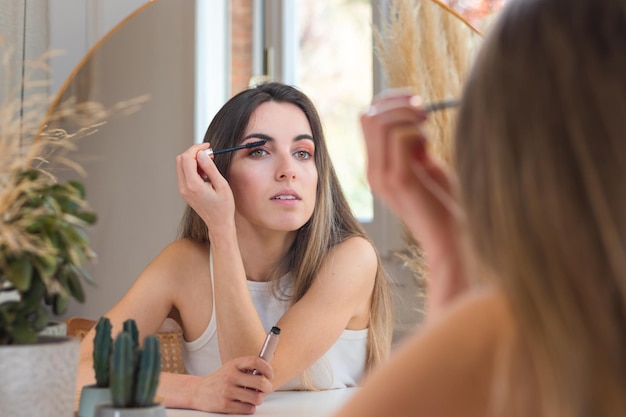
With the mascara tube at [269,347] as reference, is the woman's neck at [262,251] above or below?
above

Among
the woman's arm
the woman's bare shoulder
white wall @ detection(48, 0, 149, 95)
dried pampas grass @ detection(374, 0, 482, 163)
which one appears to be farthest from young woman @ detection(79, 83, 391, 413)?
the woman's bare shoulder

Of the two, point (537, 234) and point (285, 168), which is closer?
point (537, 234)

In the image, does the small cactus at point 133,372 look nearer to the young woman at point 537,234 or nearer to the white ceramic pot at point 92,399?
the white ceramic pot at point 92,399

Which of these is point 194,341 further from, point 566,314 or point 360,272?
point 566,314

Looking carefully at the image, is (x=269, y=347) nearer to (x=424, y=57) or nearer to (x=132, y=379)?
(x=132, y=379)

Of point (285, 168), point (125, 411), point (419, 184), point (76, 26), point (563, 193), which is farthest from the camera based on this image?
point (76, 26)

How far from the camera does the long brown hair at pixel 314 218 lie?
4.00 ft

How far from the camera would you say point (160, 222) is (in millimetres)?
1302

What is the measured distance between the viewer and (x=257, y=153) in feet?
3.98

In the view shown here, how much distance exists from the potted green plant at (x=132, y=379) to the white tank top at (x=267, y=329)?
47cm

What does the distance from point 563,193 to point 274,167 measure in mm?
834

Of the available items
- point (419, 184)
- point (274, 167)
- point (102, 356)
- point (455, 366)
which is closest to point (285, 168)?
point (274, 167)

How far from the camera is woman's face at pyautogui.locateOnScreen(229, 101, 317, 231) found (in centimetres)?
121

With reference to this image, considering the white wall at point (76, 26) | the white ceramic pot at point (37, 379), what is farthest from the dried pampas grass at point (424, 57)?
the white ceramic pot at point (37, 379)
